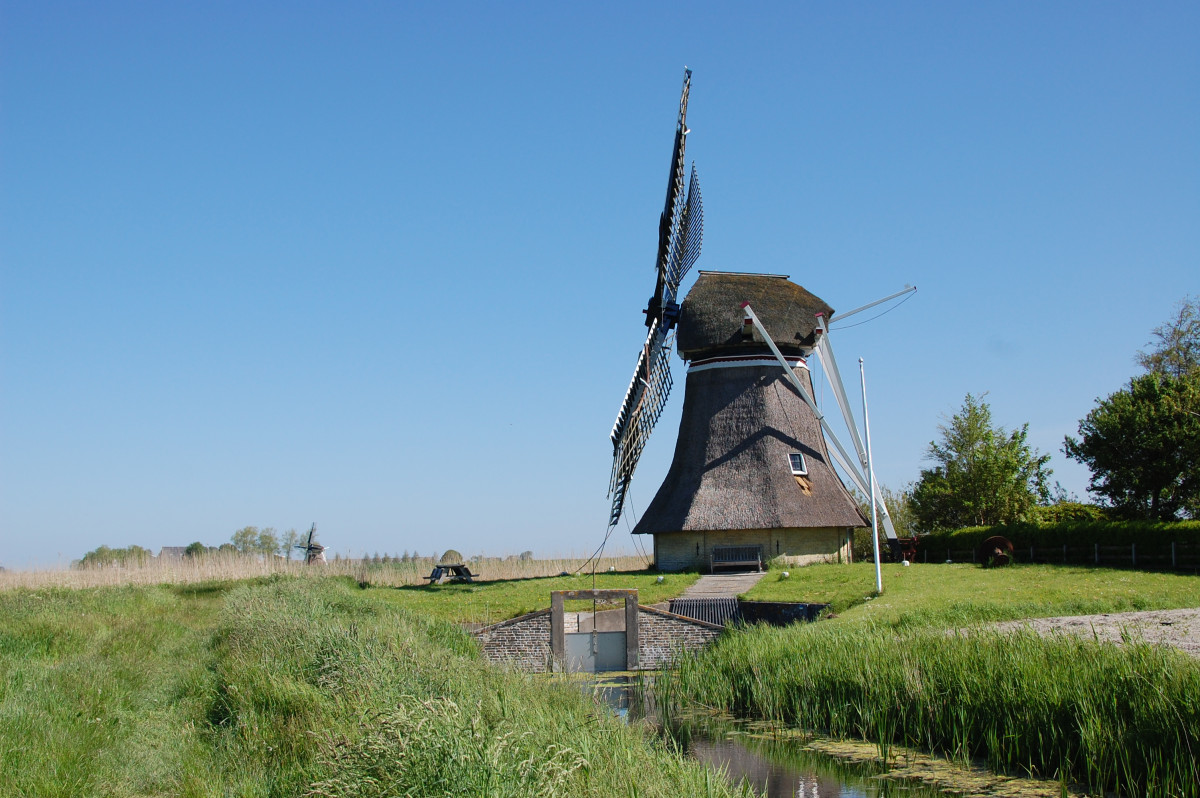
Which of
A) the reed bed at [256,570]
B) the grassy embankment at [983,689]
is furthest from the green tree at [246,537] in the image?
the grassy embankment at [983,689]

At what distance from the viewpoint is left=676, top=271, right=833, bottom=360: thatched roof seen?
25.6m

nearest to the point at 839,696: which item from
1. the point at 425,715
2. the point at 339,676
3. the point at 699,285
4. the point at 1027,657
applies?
the point at 1027,657

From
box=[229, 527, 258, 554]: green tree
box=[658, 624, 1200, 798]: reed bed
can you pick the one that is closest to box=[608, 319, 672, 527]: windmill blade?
box=[658, 624, 1200, 798]: reed bed

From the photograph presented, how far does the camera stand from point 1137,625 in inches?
473

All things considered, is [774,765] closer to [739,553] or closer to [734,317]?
[739,553]

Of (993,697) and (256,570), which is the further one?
(256,570)

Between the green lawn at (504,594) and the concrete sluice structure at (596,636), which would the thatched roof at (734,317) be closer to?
the green lawn at (504,594)

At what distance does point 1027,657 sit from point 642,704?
5.13m

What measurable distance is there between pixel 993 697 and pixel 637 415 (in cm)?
1644

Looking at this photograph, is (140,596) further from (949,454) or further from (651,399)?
(949,454)

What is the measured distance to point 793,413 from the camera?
1026 inches

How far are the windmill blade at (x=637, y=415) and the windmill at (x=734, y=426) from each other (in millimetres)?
30

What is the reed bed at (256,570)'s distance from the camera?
2661cm

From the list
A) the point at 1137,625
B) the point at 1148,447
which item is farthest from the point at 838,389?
the point at 1137,625
